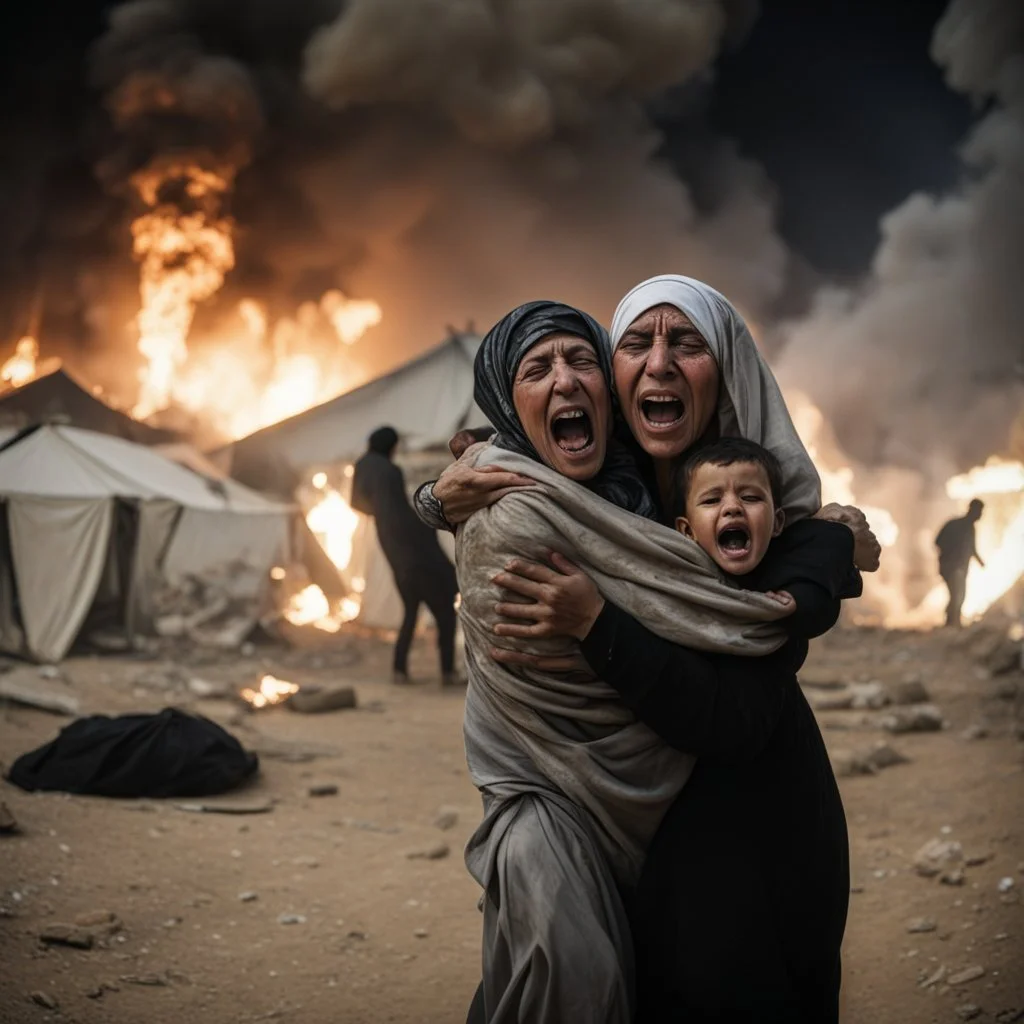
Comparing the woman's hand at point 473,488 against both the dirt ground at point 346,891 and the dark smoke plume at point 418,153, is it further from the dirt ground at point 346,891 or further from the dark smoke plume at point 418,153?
the dark smoke plume at point 418,153

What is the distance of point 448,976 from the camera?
12.4ft

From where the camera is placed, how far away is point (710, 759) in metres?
1.94

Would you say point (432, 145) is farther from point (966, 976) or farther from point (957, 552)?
point (966, 976)

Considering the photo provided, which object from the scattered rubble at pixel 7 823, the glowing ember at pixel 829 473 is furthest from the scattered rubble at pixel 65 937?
the glowing ember at pixel 829 473

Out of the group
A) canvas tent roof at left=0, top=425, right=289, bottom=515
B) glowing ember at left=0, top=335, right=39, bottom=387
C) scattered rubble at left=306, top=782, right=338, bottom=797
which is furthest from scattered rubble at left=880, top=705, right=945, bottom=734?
glowing ember at left=0, top=335, right=39, bottom=387

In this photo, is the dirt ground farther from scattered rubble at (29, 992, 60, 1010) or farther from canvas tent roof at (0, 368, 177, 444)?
canvas tent roof at (0, 368, 177, 444)

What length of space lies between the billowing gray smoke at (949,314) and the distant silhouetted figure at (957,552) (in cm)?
585

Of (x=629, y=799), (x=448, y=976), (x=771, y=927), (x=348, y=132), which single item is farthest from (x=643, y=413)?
(x=348, y=132)

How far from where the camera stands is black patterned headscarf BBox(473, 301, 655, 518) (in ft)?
6.64

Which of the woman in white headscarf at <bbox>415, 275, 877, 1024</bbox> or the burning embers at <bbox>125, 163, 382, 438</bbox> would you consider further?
the burning embers at <bbox>125, 163, 382, 438</bbox>

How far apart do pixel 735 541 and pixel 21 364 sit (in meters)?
33.0

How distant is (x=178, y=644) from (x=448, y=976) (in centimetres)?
925

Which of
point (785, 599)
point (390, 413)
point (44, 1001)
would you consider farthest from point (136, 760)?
point (390, 413)

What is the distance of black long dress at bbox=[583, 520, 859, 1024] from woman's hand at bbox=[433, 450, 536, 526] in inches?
12.3
